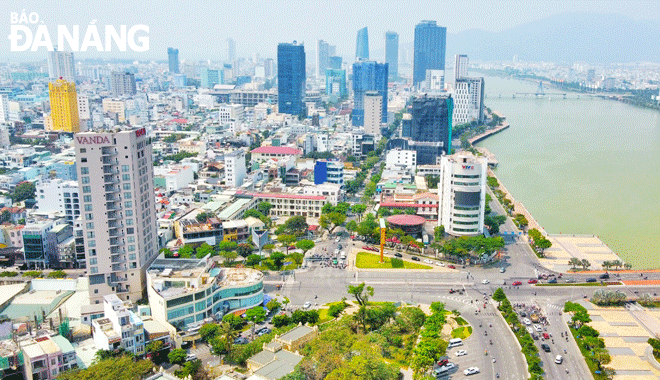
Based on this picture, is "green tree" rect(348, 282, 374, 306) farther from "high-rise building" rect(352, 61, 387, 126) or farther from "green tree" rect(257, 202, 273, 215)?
"high-rise building" rect(352, 61, 387, 126)

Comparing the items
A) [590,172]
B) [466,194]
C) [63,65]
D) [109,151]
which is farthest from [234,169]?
[63,65]

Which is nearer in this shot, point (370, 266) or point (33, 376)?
point (33, 376)

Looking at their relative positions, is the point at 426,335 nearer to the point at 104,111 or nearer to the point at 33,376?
the point at 33,376

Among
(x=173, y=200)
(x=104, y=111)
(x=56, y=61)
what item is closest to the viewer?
(x=173, y=200)

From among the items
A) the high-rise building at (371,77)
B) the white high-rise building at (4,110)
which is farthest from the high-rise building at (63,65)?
the high-rise building at (371,77)

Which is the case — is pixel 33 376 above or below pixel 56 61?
below


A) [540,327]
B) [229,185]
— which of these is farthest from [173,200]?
[540,327]

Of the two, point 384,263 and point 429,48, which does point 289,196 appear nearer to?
point 384,263

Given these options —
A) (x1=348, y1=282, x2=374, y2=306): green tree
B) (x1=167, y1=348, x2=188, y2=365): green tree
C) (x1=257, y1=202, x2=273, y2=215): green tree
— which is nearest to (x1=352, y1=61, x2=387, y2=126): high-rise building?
(x1=257, y1=202, x2=273, y2=215): green tree
